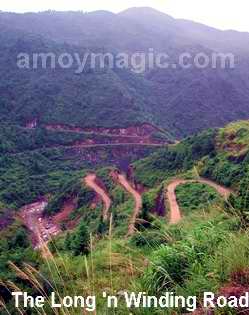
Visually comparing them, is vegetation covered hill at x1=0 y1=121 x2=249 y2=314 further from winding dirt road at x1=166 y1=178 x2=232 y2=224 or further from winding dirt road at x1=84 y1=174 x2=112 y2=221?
winding dirt road at x1=84 y1=174 x2=112 y2=221

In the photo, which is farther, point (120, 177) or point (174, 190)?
point (120, 177)

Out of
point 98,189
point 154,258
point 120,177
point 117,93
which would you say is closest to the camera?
point 154,258

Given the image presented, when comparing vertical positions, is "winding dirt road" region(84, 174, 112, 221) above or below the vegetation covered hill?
below

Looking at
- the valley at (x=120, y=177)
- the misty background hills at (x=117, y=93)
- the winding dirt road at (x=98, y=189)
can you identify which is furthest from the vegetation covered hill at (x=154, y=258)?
the misty background hills at (x=117, y=93)

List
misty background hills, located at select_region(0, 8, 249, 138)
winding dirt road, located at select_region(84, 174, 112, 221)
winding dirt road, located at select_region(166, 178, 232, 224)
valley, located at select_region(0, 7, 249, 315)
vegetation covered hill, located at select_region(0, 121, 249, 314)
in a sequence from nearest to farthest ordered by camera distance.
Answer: vegetation covered hill, located at select_region(0, 121, 249, 314) < valley, located at select_region(0, 7, 249, 315) < winding dirt road, located at select_region(166, 178, 232, 224) < winding dirt road, located at select_region(84, 174, 112, 221) < misty background hills, located at select_region(0, 8, 249, 138)

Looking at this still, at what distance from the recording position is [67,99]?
9344 centimetres

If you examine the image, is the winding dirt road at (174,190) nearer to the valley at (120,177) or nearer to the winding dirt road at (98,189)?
the valley at (120,177)

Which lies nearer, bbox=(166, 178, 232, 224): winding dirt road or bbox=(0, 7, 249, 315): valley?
bbox=(0, 7, 249, 315): valley

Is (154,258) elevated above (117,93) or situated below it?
above

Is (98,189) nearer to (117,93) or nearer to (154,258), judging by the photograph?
(154,258)

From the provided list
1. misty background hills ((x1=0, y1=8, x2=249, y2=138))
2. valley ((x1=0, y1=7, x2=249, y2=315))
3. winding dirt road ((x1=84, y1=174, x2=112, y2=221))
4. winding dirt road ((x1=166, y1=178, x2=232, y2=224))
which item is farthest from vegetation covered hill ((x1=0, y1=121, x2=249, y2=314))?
misty background hills ((x1=0, y1=8, x2=249, y2=138))

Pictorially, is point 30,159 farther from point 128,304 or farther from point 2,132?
point 128,304

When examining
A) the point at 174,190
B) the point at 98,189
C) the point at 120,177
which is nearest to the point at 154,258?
the point at 174,190

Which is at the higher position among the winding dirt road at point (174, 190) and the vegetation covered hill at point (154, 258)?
the vegetation covered hill at point (154, 258)
